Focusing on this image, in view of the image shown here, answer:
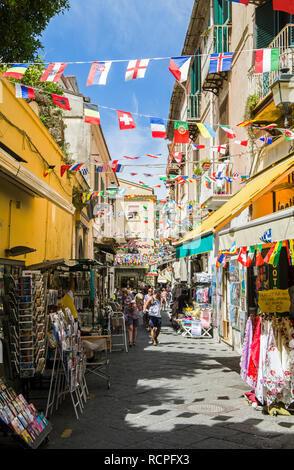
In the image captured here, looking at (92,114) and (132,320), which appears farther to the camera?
(132,320)

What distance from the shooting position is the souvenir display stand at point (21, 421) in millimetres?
4078

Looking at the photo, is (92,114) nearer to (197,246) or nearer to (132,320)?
(197,246)

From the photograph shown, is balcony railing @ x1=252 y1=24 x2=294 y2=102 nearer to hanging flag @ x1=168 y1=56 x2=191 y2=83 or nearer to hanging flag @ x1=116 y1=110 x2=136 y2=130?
hanging flag @ x1=168 y1=56 x2=191 y2=83

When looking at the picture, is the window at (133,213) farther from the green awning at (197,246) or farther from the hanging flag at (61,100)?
the hanging flag at (61,100)

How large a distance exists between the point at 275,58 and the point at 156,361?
6.67 metres

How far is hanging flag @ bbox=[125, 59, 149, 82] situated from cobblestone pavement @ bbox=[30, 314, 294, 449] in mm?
4586

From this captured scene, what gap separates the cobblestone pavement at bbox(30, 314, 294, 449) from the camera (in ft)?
15.5

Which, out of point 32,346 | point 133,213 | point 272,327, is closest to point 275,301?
point 272,327

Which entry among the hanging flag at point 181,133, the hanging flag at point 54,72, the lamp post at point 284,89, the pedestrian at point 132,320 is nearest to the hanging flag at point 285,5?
the hanging flag at point 54,72

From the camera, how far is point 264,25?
10.2 metres

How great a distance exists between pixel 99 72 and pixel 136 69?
21.3 inches

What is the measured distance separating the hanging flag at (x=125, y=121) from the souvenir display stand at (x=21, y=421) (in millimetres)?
4560

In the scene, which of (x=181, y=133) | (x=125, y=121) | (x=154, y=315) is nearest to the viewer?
(x=125, y=121)

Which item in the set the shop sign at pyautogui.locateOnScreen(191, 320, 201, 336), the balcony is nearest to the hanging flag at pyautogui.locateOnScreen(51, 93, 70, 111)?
the balcony
